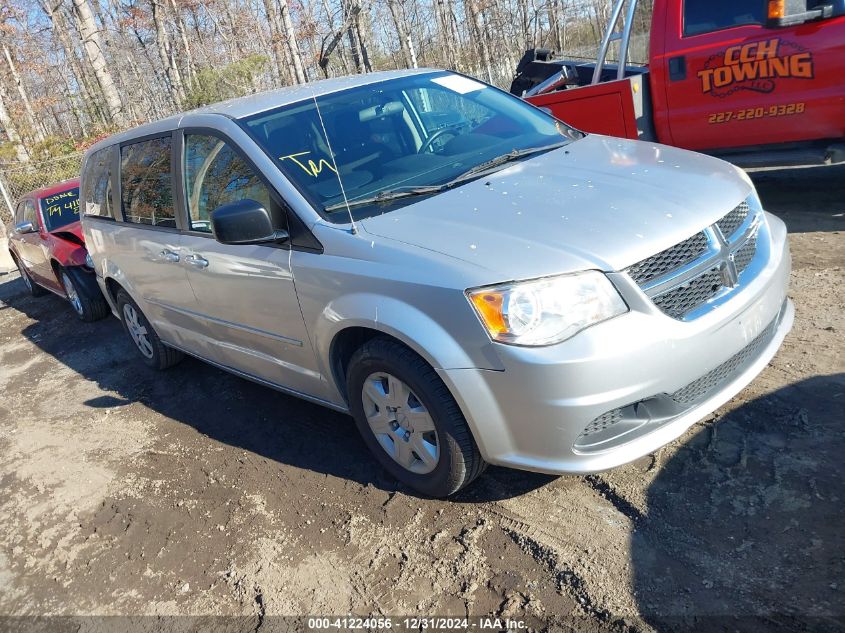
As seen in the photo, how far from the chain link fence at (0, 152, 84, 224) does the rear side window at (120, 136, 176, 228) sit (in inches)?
449

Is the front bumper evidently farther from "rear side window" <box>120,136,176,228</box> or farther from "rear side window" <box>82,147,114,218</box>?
"rear side window" <box>82,147,114,218</box>

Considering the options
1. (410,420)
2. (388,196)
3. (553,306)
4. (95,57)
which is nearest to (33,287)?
(388,196)

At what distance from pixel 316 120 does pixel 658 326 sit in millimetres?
2142

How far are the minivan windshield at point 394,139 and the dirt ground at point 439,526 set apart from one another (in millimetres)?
1429

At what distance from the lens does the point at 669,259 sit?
2.62 meters

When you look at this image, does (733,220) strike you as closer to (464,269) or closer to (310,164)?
(464,269)

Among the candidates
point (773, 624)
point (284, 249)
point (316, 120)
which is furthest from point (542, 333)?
point (316, 120)

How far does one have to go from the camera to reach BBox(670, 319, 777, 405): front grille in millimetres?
2668

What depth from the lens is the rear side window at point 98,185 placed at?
17.1 ft

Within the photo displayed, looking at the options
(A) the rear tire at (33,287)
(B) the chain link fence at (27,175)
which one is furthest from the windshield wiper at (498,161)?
(B) the chain link fence at (27,175)

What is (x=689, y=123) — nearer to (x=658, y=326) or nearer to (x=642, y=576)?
(x=658, y=326)

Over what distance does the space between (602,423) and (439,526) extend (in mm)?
907

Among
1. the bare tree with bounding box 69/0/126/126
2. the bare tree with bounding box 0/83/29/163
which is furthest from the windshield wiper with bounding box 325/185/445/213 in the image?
the bare tree with bounding box 69/0/126/126

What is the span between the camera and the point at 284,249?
325 cm
